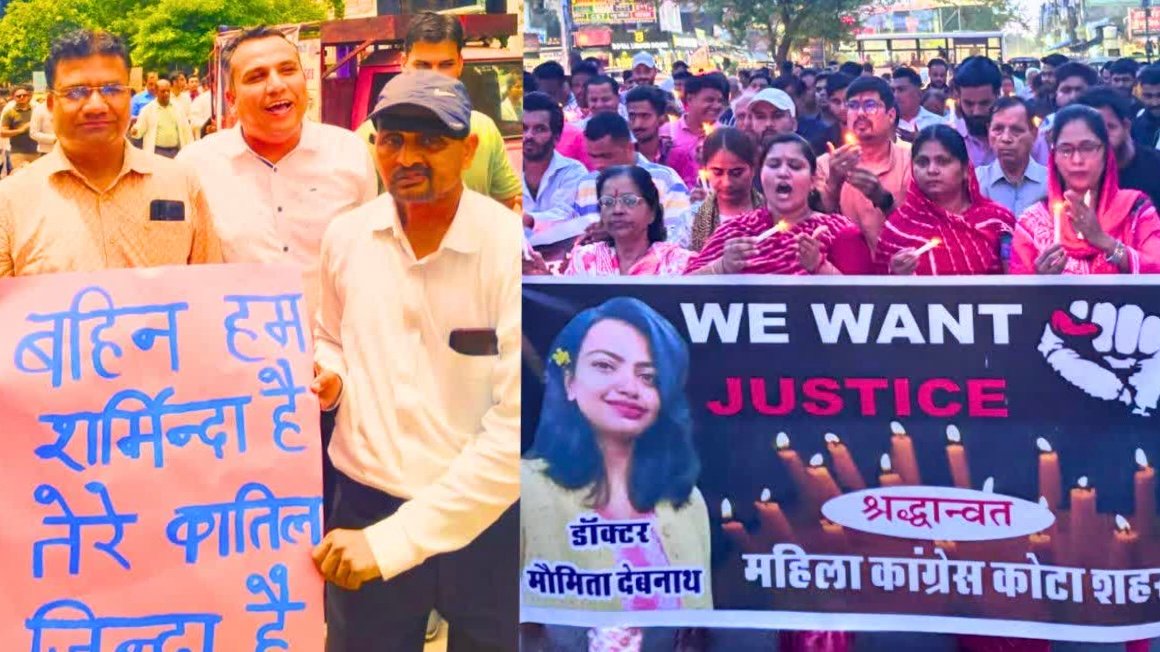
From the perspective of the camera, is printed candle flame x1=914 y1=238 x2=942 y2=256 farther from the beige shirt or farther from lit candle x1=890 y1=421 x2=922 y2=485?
the beige shirt

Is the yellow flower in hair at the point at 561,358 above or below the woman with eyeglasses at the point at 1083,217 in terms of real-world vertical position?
below

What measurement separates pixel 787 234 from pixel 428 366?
77 centimetres

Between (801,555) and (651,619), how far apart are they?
1.10ft

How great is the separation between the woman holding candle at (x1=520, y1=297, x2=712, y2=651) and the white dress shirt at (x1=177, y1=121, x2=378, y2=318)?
1.78ft

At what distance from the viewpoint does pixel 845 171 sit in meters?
3.28

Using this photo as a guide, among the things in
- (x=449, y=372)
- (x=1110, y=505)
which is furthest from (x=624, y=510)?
(x=1110, y=505)

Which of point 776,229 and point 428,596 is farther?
point 428,596

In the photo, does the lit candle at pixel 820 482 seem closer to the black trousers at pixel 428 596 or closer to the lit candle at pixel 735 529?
the lit candle at pixel 735 529

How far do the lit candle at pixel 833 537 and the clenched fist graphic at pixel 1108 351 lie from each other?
0.52m

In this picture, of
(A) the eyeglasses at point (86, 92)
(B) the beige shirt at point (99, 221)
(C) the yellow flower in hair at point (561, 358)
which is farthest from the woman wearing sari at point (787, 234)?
(A) the eyeglasses at point (86, 92)

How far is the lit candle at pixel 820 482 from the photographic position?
328 centimetres

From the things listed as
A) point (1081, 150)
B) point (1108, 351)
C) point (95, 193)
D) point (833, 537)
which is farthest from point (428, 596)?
point (1081, 150)

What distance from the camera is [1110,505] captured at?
10.5 feet

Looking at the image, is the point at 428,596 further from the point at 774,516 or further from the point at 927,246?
the point at 927,246
